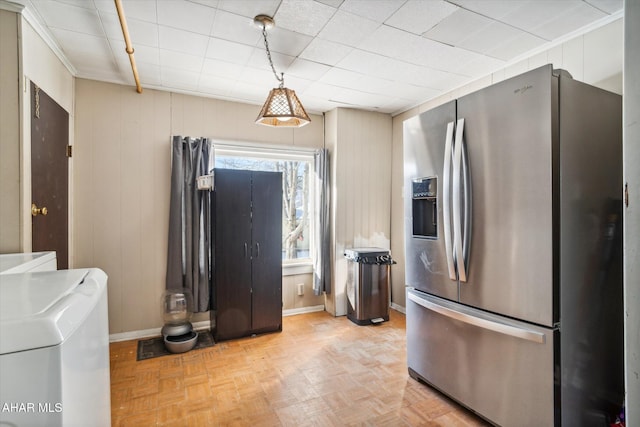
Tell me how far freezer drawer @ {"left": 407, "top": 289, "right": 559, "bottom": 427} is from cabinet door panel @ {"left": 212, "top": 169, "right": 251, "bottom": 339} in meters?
1.74

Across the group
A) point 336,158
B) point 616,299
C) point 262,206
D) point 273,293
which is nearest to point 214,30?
point 262,206

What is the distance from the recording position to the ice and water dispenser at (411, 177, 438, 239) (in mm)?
2240

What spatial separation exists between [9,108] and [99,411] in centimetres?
212

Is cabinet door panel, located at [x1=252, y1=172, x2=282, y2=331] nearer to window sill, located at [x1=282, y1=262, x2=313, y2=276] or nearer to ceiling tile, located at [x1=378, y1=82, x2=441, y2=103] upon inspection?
window sill, located at [x1=282, y1=262, x2=313, y2=276]

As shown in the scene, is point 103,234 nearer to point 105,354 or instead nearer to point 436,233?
point 105,354

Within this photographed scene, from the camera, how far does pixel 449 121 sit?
2.08 meters

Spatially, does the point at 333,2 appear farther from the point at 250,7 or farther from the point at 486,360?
the point at 486,360

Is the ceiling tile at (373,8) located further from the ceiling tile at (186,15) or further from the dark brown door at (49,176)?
the dark brown door at (49,176)

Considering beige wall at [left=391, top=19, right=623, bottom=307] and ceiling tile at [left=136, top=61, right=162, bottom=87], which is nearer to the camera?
beige wall at [left=391, top=19, right=623, bottom=307]

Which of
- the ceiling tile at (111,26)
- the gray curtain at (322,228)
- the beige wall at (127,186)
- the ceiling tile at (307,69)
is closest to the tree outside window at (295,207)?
the gray curtain at (322,228)

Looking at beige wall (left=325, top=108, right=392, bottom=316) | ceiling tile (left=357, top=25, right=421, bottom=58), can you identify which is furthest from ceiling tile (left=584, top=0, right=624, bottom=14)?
beige wall (left=325, top=108, right=392, bottom=316)

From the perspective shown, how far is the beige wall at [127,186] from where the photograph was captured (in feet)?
10.4

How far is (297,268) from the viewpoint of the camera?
4156mm

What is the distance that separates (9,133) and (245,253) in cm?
199
